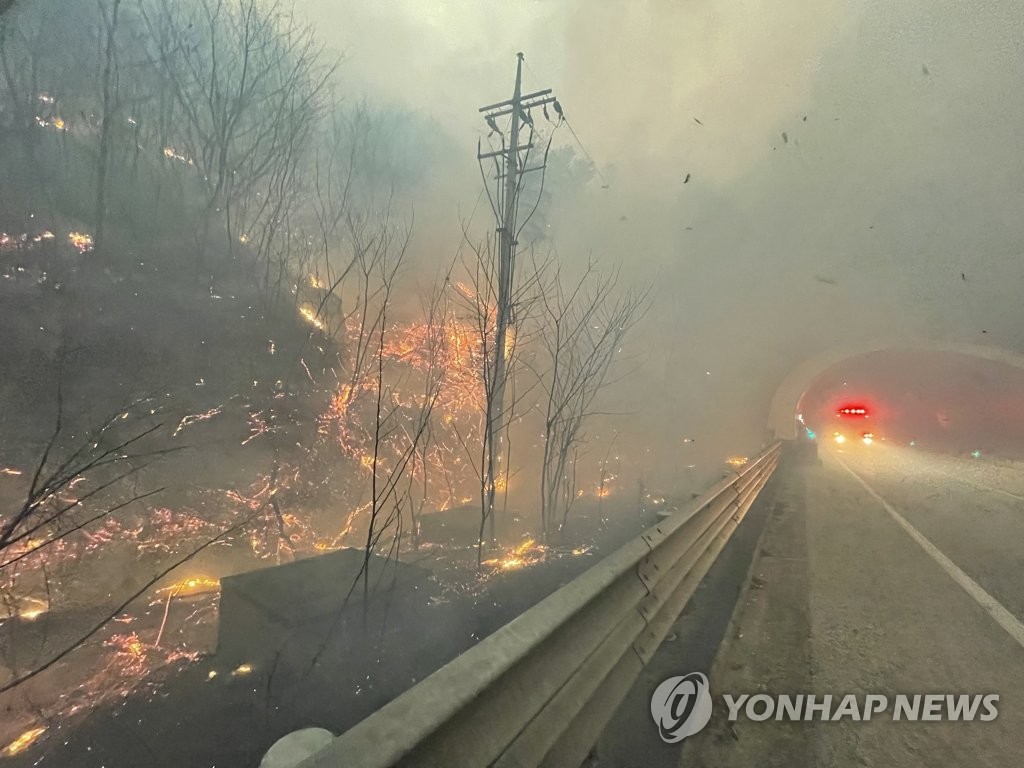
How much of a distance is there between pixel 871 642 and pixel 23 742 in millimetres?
5203

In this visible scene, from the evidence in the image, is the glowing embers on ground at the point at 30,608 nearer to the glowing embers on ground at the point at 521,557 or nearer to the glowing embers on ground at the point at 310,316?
the glowing embers on ground at the point at 521,557

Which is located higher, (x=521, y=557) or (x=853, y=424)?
(x=521, y=557)

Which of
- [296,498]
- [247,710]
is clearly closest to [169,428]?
[296,498]

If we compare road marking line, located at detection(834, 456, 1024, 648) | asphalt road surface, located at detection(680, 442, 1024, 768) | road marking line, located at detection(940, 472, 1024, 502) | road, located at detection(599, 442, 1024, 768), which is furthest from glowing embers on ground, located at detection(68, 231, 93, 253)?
road marking line, located at detection(940, 472, 1024, 502)

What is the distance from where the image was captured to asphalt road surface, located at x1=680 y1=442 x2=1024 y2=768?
6.93 feet

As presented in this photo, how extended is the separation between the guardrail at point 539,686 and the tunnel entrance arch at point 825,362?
2178 centimetres

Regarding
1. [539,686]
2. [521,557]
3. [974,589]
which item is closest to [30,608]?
[521,557]

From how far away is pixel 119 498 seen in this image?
693cm

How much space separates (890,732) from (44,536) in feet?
24.3

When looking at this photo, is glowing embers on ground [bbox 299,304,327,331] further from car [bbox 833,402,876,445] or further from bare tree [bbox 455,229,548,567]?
car [bbox 833,402,876,445]

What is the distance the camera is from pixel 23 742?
278 centimetres

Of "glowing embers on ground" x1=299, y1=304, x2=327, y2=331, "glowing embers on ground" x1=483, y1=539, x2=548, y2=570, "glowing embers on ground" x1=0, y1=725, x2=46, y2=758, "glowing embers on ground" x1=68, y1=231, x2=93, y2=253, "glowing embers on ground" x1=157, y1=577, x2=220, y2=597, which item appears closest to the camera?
"glowing embers on ground" x1=0, y1=725, x2=46, y2=758

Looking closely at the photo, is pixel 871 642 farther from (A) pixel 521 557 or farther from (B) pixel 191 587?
(B) pixel 191 587

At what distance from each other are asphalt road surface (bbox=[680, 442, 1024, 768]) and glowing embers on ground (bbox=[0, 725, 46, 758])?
359 cm
